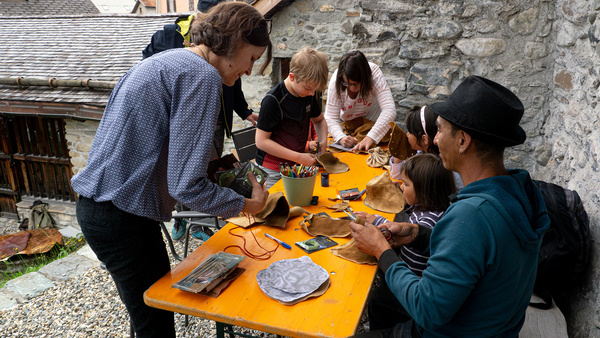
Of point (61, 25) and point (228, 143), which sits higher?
point (61, 25)

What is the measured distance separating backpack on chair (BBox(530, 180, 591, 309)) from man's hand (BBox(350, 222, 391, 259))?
113 cm

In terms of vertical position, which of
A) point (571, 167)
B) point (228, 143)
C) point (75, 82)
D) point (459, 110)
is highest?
point (459, 110)

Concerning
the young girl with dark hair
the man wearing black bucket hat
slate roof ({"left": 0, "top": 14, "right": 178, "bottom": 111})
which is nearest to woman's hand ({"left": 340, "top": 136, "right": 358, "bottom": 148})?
the young girl with dark hair

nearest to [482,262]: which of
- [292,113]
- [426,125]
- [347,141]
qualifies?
[426,125]

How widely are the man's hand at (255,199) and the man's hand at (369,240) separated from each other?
1.32 ft

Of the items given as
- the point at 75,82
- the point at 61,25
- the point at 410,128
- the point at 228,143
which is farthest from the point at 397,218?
the point at 61,25

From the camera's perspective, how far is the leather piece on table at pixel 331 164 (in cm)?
293

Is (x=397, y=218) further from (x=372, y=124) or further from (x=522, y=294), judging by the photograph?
(x=372, y=124)

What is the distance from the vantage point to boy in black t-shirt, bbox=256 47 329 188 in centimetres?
271

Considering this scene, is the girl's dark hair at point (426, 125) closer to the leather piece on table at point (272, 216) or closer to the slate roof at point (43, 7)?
the leather piece on table at point (272, 216)

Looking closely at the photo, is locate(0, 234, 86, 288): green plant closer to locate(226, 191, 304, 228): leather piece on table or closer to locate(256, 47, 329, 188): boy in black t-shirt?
locate(256, 47, 329, 188): boy in black t-shirt

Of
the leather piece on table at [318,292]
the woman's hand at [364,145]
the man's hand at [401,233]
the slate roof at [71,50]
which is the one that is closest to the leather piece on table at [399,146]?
the woman's hand at [364,145]

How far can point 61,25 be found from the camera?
1170 cm

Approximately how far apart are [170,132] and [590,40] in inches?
105
